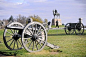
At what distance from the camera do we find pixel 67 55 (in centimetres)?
805

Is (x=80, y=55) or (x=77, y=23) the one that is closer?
(x=80, y=55)

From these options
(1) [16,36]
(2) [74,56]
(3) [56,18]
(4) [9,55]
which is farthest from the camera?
(3) [56,18]

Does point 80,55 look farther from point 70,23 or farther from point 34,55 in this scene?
point 70,23

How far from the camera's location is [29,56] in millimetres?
7930

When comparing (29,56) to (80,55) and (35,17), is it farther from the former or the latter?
(35,17)

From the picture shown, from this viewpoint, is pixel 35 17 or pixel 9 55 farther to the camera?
pixel 35 17

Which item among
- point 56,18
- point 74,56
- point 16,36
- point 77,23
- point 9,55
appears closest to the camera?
point 74,56

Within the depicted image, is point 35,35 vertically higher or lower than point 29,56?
higher

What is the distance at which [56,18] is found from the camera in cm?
4878

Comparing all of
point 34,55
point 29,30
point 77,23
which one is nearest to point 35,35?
point 29,30

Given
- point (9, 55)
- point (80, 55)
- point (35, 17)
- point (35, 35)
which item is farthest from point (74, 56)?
point (35, 17)

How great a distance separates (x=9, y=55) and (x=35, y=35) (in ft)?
5.52

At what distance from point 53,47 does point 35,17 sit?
1660 inches

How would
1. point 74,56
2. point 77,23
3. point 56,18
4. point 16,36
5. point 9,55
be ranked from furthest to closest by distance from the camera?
1. point 56,18
2. point 77,23
3. point 16,36
4. point 9,55
5. point 74,56
